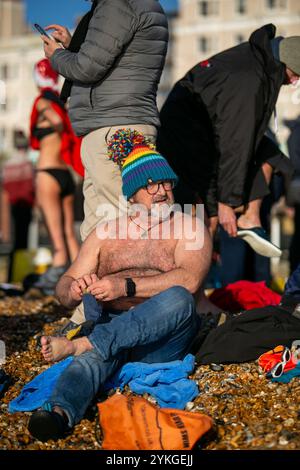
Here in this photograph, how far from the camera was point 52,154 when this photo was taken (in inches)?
314

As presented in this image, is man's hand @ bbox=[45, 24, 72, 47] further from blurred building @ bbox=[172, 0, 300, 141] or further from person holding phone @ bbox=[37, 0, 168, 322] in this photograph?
blurred building @ bbox=[172, 0, 300, 141]

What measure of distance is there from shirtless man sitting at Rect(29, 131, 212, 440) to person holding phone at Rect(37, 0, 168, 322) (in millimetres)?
435

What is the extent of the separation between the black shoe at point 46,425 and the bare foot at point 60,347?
399 millimetres

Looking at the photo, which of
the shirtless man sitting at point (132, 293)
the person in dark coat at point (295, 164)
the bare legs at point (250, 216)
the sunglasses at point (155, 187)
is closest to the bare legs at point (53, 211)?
the person in dark coat at point (295, 164)

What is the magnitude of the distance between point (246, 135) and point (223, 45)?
201 feet

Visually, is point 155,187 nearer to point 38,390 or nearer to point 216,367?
point 216,367

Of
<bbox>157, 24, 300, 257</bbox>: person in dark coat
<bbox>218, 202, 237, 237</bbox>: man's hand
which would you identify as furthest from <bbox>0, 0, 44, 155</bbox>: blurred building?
<bbox>218, 202, 237, 237</bbox>: man's hand

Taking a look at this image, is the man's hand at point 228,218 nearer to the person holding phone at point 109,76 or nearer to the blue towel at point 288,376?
the person holding phone at point 109,76

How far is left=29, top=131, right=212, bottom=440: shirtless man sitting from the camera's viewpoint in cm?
371

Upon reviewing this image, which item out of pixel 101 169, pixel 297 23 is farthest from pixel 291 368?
pixel 297 23

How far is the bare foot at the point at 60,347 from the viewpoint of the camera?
3836 mm

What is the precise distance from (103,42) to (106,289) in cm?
162
